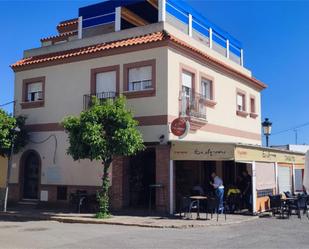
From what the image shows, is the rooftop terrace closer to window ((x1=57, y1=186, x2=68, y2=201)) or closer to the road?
window ((x1=57, y1=186, x2=68, y2=201))

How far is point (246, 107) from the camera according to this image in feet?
83.1

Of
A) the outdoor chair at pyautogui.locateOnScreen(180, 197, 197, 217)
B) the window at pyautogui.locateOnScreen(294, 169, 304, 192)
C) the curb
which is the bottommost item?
the curb

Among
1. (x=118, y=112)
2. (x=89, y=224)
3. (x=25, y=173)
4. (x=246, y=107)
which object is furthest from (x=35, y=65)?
(x=246, y=107)

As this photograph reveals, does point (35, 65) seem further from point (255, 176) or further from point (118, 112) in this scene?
point (255, 176)

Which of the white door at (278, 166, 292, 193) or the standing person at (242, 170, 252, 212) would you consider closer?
Result: the standing person at (242, 170, 252, 212)

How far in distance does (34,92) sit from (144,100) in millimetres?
6885

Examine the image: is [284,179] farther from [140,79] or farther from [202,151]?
[140,79]

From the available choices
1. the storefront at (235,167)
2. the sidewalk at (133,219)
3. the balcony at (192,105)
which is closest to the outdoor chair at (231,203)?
the storefront at (235,167)

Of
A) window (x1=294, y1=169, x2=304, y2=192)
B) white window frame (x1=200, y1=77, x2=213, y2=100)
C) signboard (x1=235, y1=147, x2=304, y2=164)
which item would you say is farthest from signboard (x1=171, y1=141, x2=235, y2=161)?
window (x1=294, y1=169, x2=304, y2=192)

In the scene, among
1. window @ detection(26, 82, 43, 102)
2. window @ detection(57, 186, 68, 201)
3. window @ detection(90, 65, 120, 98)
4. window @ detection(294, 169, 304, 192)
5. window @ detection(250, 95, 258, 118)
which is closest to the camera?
window @ detection(90, 65, 120, 98)

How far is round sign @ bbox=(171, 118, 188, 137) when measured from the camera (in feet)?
57.9

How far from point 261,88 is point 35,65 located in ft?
45.2

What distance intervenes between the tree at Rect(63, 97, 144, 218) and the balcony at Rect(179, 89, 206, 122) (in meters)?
2.90

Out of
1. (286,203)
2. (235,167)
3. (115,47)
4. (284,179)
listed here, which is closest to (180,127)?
(115,47)
